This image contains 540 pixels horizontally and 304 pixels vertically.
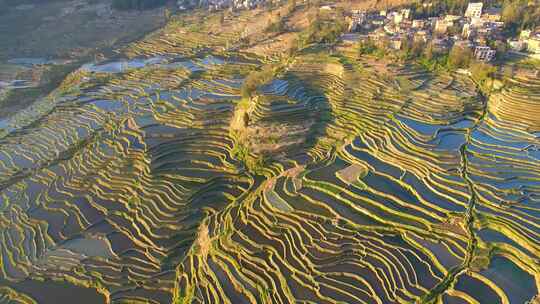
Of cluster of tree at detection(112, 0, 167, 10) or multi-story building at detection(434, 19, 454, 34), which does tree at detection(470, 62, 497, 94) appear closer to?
multi-story building at detection(434, 19, 454, 34)

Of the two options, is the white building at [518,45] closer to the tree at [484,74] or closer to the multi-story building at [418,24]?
the tree at [484,74]

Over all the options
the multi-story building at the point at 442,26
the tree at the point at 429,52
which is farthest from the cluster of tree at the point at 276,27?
the tree at the point at 429,52

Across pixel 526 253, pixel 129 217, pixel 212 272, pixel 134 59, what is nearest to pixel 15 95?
pixel 134 59

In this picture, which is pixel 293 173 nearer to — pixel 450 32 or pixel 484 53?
pixel 484 53

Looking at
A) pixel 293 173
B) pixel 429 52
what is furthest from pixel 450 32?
pixel 293 173

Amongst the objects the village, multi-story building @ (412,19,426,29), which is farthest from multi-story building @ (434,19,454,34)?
multi-story building @ (412,19,426,29)

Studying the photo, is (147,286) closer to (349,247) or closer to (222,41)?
(349,247)
